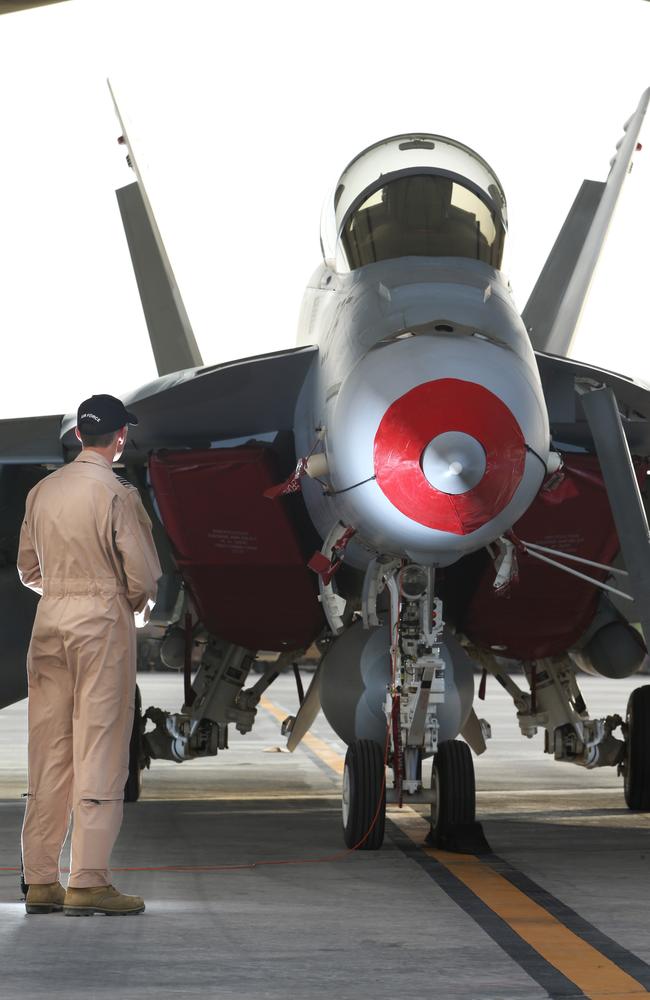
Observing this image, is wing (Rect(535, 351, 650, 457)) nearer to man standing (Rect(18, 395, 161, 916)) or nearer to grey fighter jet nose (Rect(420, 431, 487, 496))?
grey fighter jet nose (Rect(420, 431, 487, 496))

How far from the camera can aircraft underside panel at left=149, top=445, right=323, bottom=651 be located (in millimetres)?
7762

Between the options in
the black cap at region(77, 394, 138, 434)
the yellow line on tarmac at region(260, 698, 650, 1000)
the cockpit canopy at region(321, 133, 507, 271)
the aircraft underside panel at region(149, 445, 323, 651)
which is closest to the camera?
the yellow line on tarmac at region(260, 698, 650, 1000)

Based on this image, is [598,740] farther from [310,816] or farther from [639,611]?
[639,611]

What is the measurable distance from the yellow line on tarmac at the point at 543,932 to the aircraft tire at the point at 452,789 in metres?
0.14

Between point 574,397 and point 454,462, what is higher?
point 574,397

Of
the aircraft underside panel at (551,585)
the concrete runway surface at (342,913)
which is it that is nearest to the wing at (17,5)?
the concrete runway surface at (342,913)

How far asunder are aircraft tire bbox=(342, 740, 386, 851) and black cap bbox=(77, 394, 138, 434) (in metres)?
2.19

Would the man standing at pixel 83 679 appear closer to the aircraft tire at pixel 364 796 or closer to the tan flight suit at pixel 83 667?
the tan flight suit at pixel 83 667

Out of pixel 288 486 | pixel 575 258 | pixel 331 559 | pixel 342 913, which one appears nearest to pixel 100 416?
pixel 288 486

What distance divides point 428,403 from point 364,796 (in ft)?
7.11

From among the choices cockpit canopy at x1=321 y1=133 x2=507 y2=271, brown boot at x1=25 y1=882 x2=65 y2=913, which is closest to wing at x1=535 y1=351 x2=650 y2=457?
cockpit canopy at x1=321 y1=133 x2=507 y2=271

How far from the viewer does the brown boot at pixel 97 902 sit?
5441 mm

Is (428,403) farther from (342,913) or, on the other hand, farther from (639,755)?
(639,755)

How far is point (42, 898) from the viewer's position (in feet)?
18.2
